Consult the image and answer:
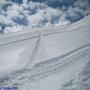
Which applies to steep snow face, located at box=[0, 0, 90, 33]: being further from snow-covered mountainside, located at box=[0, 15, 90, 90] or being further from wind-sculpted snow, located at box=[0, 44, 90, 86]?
wind-sculpted snow, located at box=[0, 44, 90, 86]

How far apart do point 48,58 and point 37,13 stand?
1.73ft

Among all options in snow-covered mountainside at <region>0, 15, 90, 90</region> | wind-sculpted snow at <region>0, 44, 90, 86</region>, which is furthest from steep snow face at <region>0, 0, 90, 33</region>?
wind-sculpted snow at <region>0, 44, 90, 86</region>

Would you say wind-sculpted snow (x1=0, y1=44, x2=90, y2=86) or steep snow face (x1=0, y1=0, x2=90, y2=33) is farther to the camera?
steep snow face (x1=0, y1=0, x2=90, y2=33)

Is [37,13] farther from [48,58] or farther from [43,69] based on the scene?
[43,69]

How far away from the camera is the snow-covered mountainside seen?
2.59 m

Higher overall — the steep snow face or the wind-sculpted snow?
the steep snow face

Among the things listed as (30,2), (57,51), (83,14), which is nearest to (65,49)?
(57,51)

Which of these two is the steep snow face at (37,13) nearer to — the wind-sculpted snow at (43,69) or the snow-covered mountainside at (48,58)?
the snow-covered mountainside at (48,58)

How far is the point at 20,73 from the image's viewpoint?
260 centimetres

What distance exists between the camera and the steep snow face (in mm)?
2701

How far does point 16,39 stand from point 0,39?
18cm

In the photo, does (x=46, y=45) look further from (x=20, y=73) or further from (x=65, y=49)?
(x=20, y=73)

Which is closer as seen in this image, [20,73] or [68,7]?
[20,73]

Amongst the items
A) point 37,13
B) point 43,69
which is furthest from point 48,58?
point 37,13
